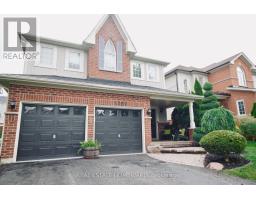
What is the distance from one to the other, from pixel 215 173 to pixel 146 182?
2.45 m

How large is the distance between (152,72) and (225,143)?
8.33m

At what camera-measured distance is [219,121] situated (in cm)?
904

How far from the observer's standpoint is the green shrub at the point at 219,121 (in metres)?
8.93

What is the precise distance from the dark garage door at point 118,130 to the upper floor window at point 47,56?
4352 millimetres

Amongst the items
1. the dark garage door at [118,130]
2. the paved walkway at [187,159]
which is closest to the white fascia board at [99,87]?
the dark garage door at [118,130]

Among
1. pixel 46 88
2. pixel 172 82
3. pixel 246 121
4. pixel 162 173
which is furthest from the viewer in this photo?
pixel 172 82

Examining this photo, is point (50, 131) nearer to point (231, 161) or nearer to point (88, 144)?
point (88, 144)

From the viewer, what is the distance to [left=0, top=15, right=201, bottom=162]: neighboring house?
7055 millimetres

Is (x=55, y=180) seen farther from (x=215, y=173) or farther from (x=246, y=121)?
(x=246, y=121)

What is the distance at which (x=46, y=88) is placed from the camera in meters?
7.60

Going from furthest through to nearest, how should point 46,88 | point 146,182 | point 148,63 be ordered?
point 148,63 < point 46,88 < point 146,182

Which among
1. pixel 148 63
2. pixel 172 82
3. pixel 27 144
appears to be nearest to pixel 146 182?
pixel 27 144

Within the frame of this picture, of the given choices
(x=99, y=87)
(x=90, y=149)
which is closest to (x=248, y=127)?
(x=99, y=87)

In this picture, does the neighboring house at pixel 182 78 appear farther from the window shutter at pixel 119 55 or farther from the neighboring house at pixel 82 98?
the window shutter at pixel 119 55
